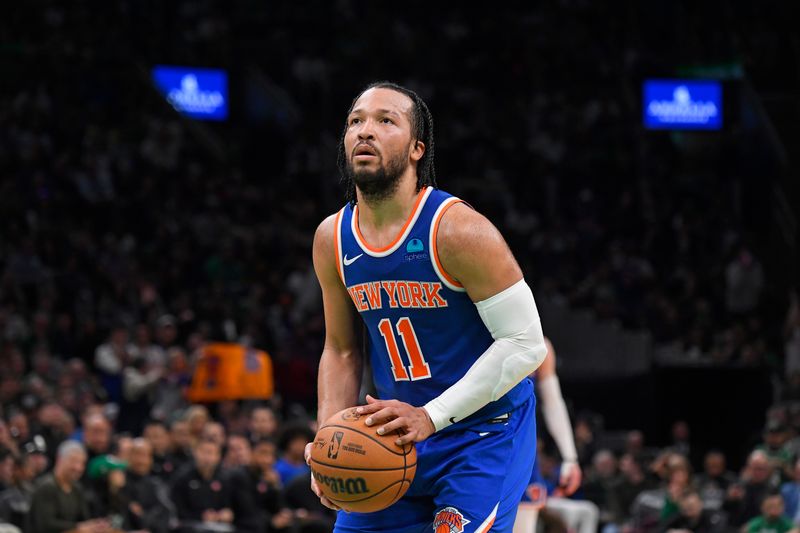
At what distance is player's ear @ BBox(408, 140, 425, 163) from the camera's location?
15.0 feet

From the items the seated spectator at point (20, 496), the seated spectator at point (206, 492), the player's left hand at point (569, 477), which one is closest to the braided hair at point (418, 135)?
the player's left hand at point (569, 477)

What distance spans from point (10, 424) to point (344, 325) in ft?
24.7

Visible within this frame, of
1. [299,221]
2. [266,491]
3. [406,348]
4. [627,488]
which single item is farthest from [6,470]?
[299,221]

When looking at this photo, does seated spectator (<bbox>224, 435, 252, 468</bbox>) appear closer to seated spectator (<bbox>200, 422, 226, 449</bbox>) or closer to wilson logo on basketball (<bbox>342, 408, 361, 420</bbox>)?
seated spectator (<bbox>200, 422, 226, 449</bbox>)

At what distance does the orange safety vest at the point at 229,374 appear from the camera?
529 inches

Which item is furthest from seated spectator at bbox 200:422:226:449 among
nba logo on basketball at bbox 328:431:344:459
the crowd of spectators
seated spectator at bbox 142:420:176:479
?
nba logo on basketball at bbox 328:431:344:459

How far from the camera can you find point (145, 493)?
11031 millimetres

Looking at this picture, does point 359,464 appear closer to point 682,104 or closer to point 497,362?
point 497,362

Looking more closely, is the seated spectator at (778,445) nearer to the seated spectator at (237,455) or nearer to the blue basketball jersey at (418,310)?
the seated spectator at (237,455)

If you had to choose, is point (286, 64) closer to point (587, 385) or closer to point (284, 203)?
point (284, 203)

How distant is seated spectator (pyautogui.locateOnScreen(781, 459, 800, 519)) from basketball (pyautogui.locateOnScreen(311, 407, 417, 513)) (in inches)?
365

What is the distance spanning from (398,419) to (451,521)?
1.30ft

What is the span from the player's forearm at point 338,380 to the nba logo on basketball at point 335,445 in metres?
0.44

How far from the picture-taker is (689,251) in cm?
2058
